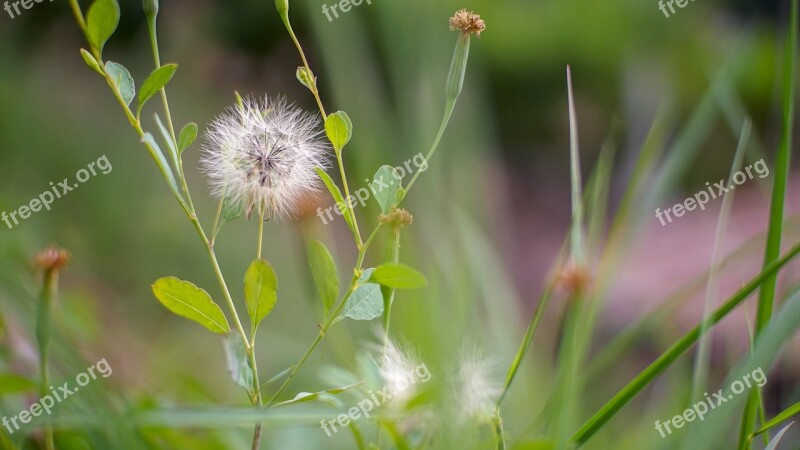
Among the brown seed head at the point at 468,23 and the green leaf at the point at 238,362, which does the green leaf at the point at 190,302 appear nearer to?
the green leaf at the point at 238,362

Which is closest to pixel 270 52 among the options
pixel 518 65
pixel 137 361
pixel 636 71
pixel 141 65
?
pixel 141 65

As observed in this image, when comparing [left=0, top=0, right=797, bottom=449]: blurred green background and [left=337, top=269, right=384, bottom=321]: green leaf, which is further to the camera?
[left=0, top=0, right=797, bottom=449]: blurred green background

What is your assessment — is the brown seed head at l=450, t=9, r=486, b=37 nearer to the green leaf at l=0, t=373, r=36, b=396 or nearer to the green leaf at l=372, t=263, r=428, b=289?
the green leaf at l=372, t=263, r=428, b=289

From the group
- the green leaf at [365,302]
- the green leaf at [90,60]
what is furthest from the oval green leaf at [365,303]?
the green leaf at [90,60]

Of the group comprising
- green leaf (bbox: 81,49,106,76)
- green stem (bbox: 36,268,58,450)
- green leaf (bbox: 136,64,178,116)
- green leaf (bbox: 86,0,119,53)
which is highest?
green leaf (bbox: 86,0,119,53)

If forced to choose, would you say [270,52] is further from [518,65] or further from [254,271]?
[254,271]

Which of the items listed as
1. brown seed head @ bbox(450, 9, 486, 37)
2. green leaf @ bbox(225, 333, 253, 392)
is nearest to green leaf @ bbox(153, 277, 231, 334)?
green leaf @ bbox(225, 333, 253, 392)

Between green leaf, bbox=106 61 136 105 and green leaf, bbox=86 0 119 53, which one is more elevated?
green leaf, bbox=86 0 119 53
